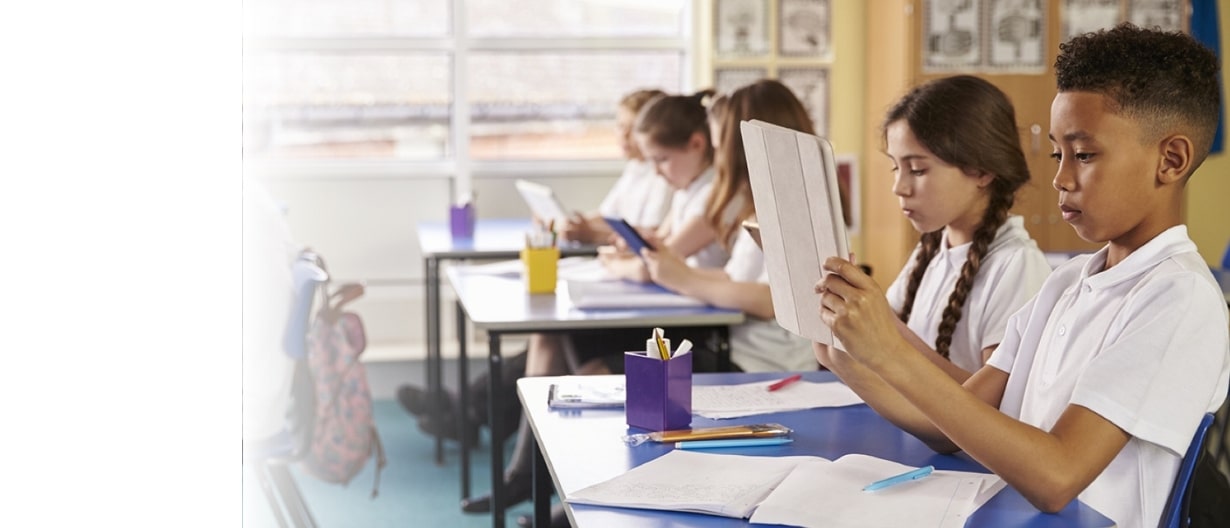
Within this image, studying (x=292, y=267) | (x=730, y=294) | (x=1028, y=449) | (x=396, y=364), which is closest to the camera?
(x=1028, y=449)

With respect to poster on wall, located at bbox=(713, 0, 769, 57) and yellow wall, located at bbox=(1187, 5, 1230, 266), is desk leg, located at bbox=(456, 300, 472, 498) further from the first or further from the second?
yellow wall, located at bbox=(1187, 5, 1230, 266)

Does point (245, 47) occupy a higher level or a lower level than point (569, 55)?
lower

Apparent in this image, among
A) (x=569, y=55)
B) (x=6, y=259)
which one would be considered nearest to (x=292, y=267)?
(x=6, y=259)

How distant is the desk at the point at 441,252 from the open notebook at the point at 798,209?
7.61 ft

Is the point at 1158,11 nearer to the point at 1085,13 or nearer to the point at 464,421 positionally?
the point at 1085,13

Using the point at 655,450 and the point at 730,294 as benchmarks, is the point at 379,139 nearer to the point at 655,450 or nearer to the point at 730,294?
the point at 730,294

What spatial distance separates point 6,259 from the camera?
0.91 metres

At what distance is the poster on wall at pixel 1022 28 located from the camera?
511 cm

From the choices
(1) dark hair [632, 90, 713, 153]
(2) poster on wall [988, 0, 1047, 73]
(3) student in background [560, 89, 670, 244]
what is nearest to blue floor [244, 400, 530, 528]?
(3) student in background [560, 89, 670, 244]

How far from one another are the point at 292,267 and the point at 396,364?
9.20 feet

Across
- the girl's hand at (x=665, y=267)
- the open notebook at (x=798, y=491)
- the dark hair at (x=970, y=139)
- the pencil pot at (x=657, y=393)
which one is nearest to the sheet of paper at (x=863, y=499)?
the open notebook at (x=798, y=491)

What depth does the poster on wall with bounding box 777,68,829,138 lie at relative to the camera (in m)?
5.34

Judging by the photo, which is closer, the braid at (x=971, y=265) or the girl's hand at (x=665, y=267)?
the braid at (x=971, y=265)

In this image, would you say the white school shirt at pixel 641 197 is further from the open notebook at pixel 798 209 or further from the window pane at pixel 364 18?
the open notebook at pixel 798 209
